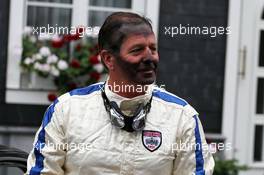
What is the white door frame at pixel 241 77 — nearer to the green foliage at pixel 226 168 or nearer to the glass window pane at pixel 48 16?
the green foliage at pixel 226 168

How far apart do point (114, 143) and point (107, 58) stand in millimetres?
357

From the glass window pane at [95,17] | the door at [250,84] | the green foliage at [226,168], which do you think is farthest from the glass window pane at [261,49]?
the glass window pane at [95,17]

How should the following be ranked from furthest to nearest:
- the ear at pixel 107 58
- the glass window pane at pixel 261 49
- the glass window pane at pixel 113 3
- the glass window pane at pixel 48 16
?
the glass window pane at pixel 261 49 < the glass window pane at pixel 113 3 < the glass window pane at pixel 48 16 < the ear at pixel 107 58

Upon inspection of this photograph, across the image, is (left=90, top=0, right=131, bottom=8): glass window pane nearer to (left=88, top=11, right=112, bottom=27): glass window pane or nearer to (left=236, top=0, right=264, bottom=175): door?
(left=88, top=11, right=112, bottom=27): glass window pane

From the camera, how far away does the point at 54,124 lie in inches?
112

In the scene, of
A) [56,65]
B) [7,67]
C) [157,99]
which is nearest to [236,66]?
[56,65]

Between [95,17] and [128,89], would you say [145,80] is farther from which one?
[95,17]

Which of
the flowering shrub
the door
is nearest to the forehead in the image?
the flowering shrub

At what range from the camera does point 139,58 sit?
284 centimetres

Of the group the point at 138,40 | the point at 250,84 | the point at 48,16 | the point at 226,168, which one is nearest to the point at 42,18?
the point at 48,16

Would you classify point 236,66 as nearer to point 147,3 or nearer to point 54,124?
point 147,3

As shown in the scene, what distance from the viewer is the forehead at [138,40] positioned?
2.84m

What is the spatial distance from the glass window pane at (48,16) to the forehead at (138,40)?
16.1 ft

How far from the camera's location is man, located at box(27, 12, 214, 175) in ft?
9.20
